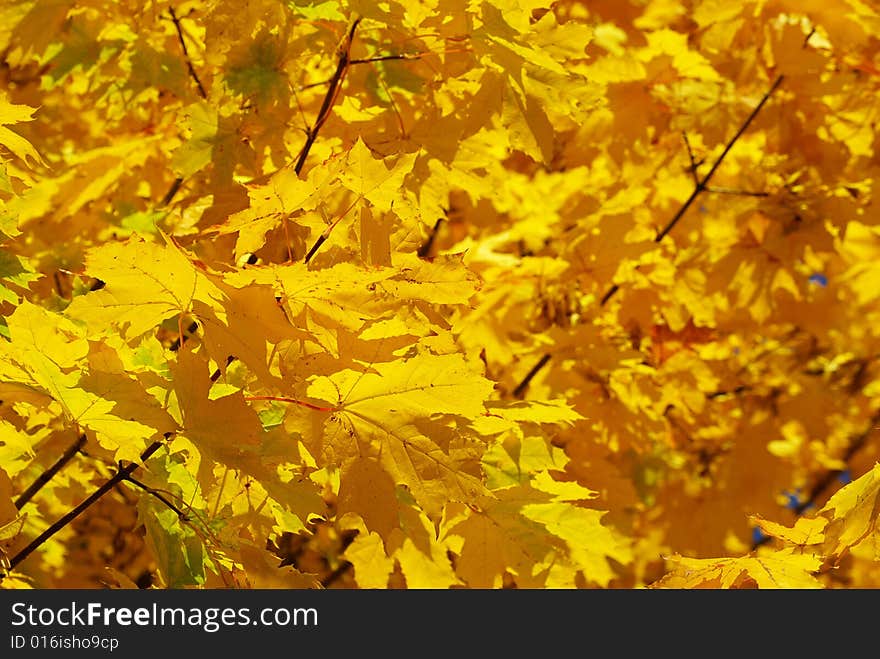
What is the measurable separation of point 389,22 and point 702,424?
210cm

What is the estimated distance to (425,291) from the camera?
1.51 metres

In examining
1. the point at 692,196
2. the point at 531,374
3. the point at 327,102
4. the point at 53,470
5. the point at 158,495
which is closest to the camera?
the point at 158,495

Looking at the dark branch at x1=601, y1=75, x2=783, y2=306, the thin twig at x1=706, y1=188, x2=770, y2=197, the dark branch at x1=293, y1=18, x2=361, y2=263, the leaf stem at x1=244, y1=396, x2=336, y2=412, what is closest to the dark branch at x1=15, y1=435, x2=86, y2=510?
the leaf stem at x1=244, y1=396, x2=336, y2=412

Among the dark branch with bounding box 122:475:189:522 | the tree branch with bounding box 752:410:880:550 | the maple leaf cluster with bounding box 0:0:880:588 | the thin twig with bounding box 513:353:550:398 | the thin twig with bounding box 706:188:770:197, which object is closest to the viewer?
the maple leaf cluster with bounding box 0:0:880:588

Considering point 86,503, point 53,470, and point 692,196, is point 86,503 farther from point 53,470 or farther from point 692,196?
point 692,196

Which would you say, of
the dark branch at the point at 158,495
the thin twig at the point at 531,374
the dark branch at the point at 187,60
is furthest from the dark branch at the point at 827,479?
the dark branch at the point at 158,495

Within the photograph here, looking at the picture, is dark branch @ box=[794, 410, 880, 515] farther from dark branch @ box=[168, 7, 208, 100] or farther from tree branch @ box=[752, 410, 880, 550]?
dark branch @ box=[168, 7, 208, 100]

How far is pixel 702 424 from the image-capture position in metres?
3.32

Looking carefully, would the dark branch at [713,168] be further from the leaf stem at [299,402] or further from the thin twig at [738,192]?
the leaf stem at [299,402]

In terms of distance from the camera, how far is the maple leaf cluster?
54.0 inches

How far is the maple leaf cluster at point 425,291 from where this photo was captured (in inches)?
54.0

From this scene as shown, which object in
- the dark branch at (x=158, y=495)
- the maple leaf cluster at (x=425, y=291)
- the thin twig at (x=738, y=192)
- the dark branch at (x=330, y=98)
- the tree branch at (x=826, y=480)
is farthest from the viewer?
the tree branch at (x=826, y=480)

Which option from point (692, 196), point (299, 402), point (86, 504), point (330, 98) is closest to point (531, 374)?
point (692, 196)
